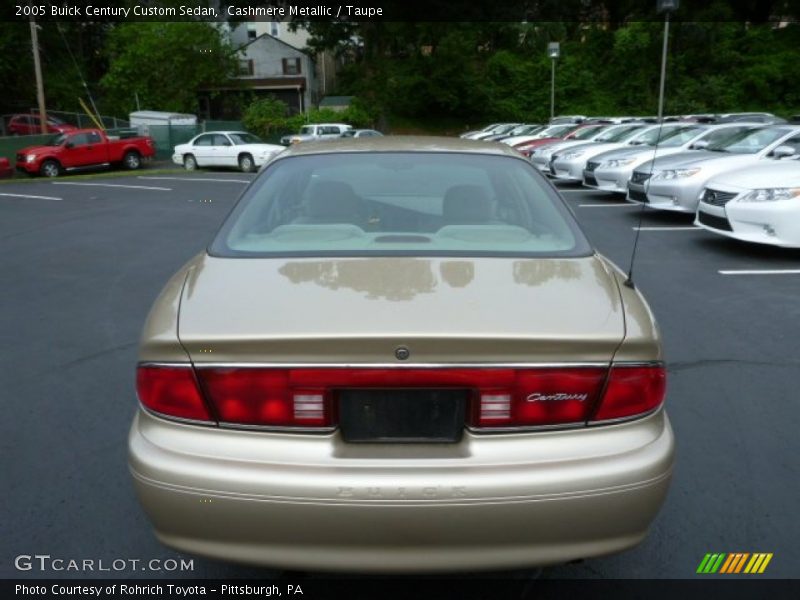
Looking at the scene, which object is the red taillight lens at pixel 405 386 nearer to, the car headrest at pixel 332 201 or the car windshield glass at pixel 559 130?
the car headrest at pixel 332 201

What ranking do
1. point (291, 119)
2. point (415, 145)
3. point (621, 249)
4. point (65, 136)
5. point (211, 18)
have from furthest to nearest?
point (211, 18)
point (291, 119)
point (65, 136)
point (621, 249)
point (415, 145)

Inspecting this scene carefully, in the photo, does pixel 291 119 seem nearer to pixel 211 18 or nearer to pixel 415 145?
pixel 211 18

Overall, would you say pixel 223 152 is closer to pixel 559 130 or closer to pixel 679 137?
pixel 559 130

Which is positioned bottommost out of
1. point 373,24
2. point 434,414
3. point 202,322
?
point 434,414

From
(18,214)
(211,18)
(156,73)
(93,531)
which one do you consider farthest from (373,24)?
(93,531)

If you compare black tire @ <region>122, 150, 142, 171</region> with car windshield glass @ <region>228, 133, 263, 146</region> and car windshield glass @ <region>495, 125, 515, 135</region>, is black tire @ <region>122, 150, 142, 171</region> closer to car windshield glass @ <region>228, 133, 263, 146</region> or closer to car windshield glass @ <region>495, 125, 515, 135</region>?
car windshield glass @ <region>228, 133, 263, 146</region>

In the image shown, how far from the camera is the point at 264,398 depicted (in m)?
2.17

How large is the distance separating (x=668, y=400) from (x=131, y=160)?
23635 mm

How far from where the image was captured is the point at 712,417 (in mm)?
4121

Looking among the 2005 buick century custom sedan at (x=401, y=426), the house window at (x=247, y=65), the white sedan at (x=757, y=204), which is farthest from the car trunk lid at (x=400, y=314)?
the house window at (x=247, y=65)

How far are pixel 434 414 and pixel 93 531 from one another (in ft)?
5.77

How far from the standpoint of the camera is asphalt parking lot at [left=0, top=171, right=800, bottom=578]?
3.00m

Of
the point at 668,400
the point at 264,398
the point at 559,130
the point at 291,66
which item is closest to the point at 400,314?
the point at 264,398

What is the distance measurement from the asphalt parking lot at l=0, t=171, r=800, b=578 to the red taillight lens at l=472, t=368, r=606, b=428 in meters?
0.93
